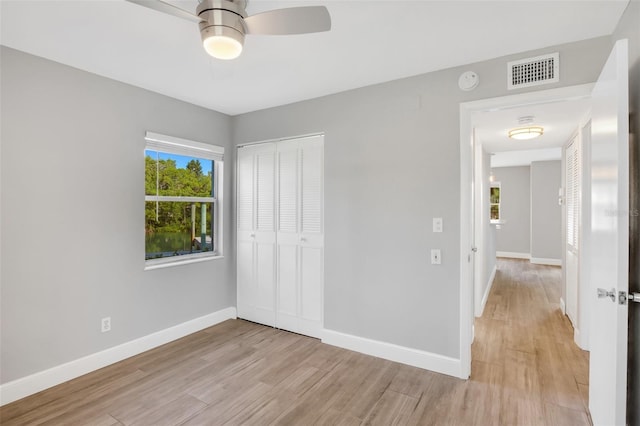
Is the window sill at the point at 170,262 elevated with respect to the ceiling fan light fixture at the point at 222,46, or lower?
lower

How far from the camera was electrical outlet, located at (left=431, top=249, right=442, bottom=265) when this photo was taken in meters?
2.72

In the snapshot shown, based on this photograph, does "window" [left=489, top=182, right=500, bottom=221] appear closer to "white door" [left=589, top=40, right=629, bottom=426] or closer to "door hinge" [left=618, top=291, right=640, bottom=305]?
"white door" [left=589, top=40, right=629, bottom=426]

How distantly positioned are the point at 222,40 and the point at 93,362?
2.86 metres

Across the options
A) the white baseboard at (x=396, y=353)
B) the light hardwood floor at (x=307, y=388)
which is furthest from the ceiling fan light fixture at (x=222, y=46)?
the white baseboard at (x=396, y=353)

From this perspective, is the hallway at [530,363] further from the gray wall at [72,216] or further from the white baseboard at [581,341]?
the gray wall at [72,216]

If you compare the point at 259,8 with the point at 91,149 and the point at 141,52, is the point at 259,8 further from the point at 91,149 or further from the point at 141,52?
the point at 91,149

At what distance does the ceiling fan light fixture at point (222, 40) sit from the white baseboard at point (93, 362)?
274 centimetres

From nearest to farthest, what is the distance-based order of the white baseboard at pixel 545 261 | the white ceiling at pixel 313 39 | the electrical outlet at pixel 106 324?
1. the white ceiling at pixel 313 39
2. the electrical outlet at pixel 106 324
3. the white baseboard at pixel 545 261

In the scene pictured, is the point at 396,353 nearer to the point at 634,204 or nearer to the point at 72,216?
the point at 634,204

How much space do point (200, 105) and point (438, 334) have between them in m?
3.44

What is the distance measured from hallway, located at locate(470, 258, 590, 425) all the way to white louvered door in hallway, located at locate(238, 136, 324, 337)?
1.70m

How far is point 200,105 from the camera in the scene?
3.65 m

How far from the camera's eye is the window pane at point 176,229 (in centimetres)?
329

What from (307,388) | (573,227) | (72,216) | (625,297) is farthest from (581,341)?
(72,216)
